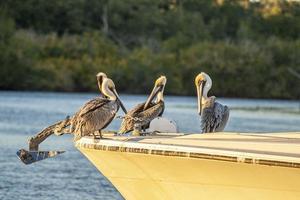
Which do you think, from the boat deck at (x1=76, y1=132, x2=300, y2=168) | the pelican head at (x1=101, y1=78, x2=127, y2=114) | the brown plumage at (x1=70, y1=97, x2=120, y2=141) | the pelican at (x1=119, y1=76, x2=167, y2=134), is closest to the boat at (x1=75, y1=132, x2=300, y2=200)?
the boat deck at (x1=76, y1=132, x2=300, y2=168)

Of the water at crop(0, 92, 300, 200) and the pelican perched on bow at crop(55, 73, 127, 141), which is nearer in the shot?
the pelican perched on bow at crop(55, 73, 127, 141)

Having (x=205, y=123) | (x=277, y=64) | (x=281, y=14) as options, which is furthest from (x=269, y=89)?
(x=205, y=123)

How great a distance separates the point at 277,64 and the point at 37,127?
2292 inches

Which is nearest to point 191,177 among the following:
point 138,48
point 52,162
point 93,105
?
point 93,105

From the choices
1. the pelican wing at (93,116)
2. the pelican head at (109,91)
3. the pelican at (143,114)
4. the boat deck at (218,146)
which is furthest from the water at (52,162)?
the boat deck at (218,146)

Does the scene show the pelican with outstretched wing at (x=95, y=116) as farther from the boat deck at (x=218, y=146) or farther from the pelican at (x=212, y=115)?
the pelican at (x=212, y=115)

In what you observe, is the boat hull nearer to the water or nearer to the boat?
the boat

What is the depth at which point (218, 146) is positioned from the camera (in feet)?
48.1

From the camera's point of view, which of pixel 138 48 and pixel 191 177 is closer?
pixel 191 177

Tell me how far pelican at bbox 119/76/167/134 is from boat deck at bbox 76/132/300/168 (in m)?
0.29

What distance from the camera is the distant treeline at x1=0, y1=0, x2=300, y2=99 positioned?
8906 centimetres

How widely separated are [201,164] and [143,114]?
2.13 m

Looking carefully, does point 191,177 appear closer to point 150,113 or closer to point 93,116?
point 93,116

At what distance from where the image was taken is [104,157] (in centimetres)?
1580
